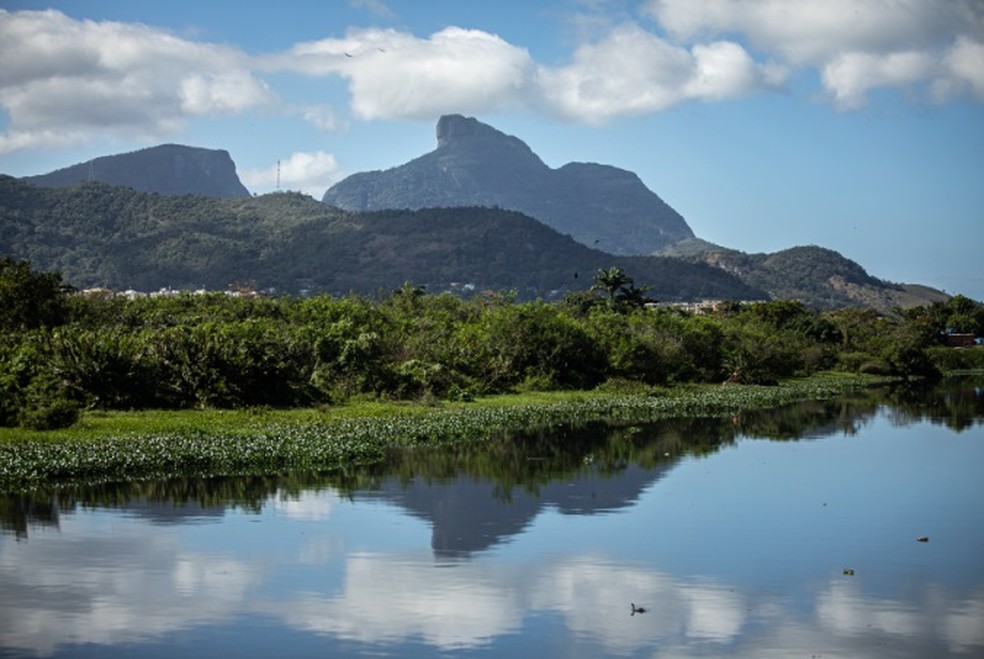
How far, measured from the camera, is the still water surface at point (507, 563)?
1375cm

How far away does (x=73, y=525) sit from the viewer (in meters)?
19.7

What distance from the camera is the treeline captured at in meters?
30.9

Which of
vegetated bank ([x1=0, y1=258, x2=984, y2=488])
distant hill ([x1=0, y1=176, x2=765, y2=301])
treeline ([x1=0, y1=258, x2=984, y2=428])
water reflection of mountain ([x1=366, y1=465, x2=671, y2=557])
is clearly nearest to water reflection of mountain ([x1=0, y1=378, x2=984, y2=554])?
water reflection of mountain ([x1=366, y1=465, x2=671, y2=557])

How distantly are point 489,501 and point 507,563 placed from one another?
5.48m

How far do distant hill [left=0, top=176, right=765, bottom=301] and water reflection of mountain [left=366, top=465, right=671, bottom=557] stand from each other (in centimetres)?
11852

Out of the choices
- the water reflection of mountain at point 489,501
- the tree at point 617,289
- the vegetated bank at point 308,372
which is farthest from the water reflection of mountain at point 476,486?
the tree at point 617,289

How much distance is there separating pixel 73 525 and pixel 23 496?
8.45ft

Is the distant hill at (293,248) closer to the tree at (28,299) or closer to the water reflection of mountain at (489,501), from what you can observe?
the tree at (28,299)

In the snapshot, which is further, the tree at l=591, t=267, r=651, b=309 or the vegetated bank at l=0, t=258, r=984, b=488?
the tree at l=591, t=267, r=651, b=309

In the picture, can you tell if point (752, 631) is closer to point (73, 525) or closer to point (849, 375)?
point (73, 525)

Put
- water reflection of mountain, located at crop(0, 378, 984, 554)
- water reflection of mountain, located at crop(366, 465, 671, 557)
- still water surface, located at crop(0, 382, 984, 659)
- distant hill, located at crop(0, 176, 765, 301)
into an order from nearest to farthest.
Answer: still water surface, located at crop(0, 382, 984, 659) → water reflection of mountain, located at crop(366, 465, 671, 557) → water reflection of mountain, located at crop(0, 378, 984, 554) → distant hill, located at crop(0, 176, 765, 301)

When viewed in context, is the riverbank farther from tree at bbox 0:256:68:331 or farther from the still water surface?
tree at bbox 0:256:68:331

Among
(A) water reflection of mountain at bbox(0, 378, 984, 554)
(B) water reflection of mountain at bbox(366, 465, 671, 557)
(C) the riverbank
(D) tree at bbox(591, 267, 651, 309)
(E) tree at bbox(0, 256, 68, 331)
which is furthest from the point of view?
(D) tree at bbox(591, 267, 651, 309)

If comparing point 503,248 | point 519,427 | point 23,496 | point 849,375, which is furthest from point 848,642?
point 503,248
